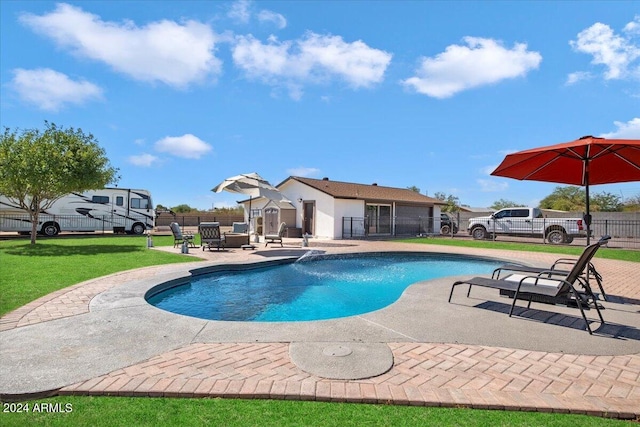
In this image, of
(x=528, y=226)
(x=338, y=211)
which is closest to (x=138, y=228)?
(x=338, y=211)

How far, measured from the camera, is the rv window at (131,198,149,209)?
23969mm

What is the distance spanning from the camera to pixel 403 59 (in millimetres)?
13688

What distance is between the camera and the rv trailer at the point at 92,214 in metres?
20.7

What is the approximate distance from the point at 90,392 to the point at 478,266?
38.8 feet

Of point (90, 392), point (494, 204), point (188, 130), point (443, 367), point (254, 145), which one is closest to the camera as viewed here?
point (90, 392)

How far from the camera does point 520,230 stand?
67.5 feet

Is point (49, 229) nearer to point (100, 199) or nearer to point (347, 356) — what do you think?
point (100, 199)

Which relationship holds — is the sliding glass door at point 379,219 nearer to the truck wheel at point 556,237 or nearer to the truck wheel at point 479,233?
the truck wheel at point 479,233

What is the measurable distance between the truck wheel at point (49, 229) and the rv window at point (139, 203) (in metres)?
4.65

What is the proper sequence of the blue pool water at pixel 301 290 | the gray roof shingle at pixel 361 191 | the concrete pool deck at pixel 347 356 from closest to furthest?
1. the concrete pool deck at pixel 347 356
2. the blue pool water at pixel 301 290
3. the gray roof shingle at pixel 361 191

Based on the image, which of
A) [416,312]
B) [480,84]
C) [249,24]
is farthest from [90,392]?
[480,84]

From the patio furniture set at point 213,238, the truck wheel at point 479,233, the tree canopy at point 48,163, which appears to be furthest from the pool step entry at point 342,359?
the truck wheel at point 479,233

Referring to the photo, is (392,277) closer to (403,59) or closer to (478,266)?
(478,266)

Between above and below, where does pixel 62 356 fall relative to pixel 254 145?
below
